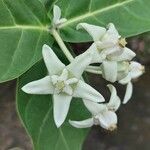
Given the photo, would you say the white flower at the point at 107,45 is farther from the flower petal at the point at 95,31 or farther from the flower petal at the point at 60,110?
the flower petal at the point at 60,110

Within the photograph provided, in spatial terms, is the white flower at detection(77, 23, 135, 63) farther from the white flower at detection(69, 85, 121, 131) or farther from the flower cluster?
the white flower at detection(69, 85, 121, 131)

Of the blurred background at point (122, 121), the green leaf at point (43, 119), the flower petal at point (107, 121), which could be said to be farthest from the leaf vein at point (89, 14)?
the blurred background at point (122, 121)

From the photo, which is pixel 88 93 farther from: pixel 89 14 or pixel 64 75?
pixel 89 14

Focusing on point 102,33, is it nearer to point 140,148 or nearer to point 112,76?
point 112,76

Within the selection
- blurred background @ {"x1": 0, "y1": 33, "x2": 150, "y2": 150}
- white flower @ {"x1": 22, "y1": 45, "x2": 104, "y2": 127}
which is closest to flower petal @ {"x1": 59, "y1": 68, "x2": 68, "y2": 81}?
white flower @ {"x1": 22, "y1": 45, "x2": 104, "y2": 127}

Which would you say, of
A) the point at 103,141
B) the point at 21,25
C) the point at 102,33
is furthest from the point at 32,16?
the point at 103,141

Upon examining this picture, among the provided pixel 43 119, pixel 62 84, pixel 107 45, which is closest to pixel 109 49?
pixel 107 45

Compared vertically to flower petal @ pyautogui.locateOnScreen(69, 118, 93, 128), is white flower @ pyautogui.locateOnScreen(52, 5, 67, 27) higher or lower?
higher
